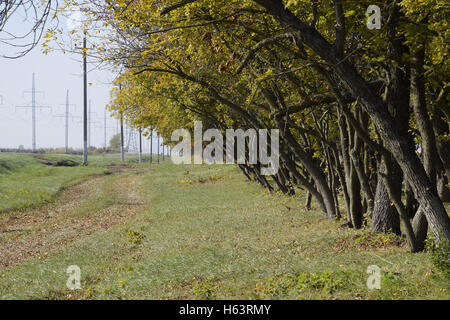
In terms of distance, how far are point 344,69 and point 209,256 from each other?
593cm

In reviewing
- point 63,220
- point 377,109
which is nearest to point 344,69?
point 377,109

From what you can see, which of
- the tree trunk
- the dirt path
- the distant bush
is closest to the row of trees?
the tree trunk

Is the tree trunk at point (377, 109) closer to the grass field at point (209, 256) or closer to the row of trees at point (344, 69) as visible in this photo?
the row of trees at point (344, 69)

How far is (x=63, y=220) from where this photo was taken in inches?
878

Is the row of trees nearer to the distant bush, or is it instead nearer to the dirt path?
the distant bush

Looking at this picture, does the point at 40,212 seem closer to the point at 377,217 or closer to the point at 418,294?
the point at 377,217

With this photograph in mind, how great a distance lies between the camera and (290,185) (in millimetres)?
25406

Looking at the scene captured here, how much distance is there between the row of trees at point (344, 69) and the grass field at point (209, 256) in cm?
133

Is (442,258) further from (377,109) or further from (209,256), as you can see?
(209,256)

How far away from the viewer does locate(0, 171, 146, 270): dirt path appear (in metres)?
15.8

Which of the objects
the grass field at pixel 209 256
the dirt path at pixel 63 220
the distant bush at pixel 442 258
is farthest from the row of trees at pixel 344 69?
the dirt path at pixel 63 220

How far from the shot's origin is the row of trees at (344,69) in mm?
8875

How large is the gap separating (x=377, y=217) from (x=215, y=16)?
7157 millimetres
